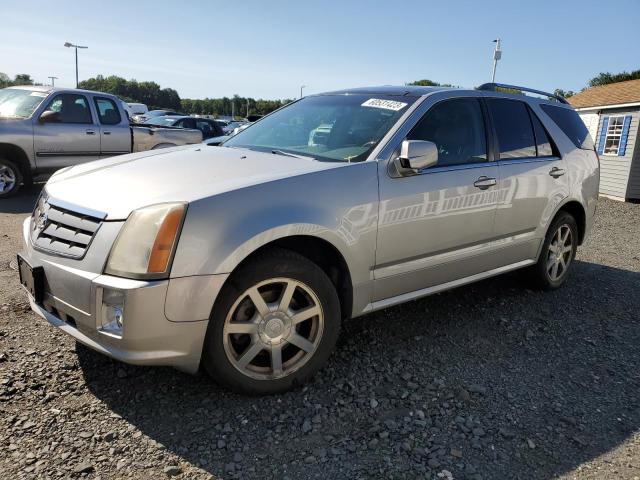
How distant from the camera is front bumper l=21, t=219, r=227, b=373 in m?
2.35

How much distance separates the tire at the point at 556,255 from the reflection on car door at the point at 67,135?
25.1ft

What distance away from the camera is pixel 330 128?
3.62m

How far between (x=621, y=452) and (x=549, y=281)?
241 cm

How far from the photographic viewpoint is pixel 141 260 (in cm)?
236

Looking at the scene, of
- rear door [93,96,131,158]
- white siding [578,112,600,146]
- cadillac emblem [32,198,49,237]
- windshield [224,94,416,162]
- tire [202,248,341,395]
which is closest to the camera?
tire [202,248,341,395]

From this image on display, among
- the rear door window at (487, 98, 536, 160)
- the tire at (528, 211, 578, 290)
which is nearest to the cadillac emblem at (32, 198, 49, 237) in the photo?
the rear door window at (487, 98, 536, 160)

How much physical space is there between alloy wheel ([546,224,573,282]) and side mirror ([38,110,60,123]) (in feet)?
25.8

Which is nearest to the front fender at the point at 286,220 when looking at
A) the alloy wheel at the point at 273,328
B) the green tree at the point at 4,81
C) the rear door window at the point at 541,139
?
the alloy wheel at the point at 273,328

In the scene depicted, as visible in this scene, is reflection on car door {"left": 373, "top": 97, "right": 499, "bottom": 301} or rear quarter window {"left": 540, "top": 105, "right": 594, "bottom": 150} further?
rear quarter window {"left": 540, "top": 105, "right": 594, "bottom": 150}

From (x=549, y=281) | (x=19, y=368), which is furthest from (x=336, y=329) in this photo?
(x=549, y=281)

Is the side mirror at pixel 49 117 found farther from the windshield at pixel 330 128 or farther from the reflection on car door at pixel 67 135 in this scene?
the windshield at pixel 330 128

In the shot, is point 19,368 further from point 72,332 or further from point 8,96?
point 8,96

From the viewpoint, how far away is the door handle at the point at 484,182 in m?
3.67

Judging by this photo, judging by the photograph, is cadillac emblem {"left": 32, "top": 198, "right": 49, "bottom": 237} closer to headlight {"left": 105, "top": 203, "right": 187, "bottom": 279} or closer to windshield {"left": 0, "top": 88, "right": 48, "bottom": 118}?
headlight {"left": 105, "top": 203, "right": 187, "bottom": 279}
